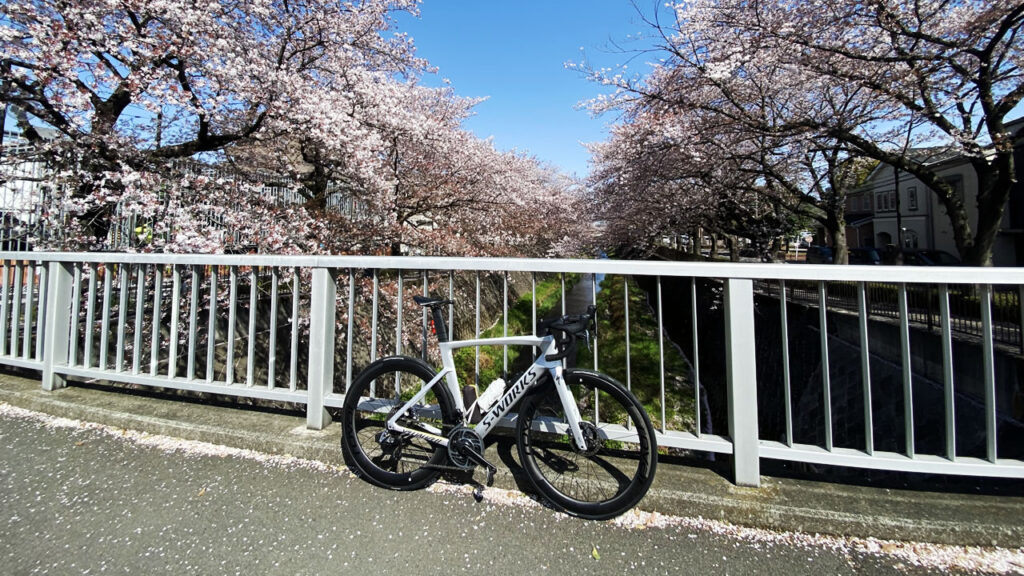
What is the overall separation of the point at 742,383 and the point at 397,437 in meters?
1.85

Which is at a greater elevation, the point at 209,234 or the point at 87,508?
the point at 209,234

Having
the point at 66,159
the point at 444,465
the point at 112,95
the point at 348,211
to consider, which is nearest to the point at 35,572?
the point at 444,465

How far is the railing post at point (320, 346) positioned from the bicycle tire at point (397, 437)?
0.38 m

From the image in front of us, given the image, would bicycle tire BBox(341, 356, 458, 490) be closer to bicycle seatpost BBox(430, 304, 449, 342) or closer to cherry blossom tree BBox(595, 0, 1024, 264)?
bicycle seatpost BBox(430, 304, 449, 342)

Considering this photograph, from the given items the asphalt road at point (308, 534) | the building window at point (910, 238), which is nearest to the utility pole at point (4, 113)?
the asphalt road at point (308, 534)

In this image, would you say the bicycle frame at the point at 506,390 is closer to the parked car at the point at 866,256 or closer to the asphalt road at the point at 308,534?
the asphalt road at the point at 308,534

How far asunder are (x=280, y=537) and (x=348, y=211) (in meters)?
6.76

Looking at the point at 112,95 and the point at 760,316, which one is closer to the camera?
the point at 112,95

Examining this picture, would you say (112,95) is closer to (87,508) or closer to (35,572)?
(87,508)

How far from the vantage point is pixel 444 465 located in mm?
2305

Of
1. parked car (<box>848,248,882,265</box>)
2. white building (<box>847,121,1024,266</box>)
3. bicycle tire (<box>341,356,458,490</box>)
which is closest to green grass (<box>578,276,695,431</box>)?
bicycle tire (<box>341,356,458,490</box>)

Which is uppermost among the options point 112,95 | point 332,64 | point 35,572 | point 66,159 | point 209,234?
point 332,64

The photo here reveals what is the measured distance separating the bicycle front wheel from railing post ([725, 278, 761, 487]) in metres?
0.52

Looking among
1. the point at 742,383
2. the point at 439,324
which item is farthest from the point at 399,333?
the point at 742,383
